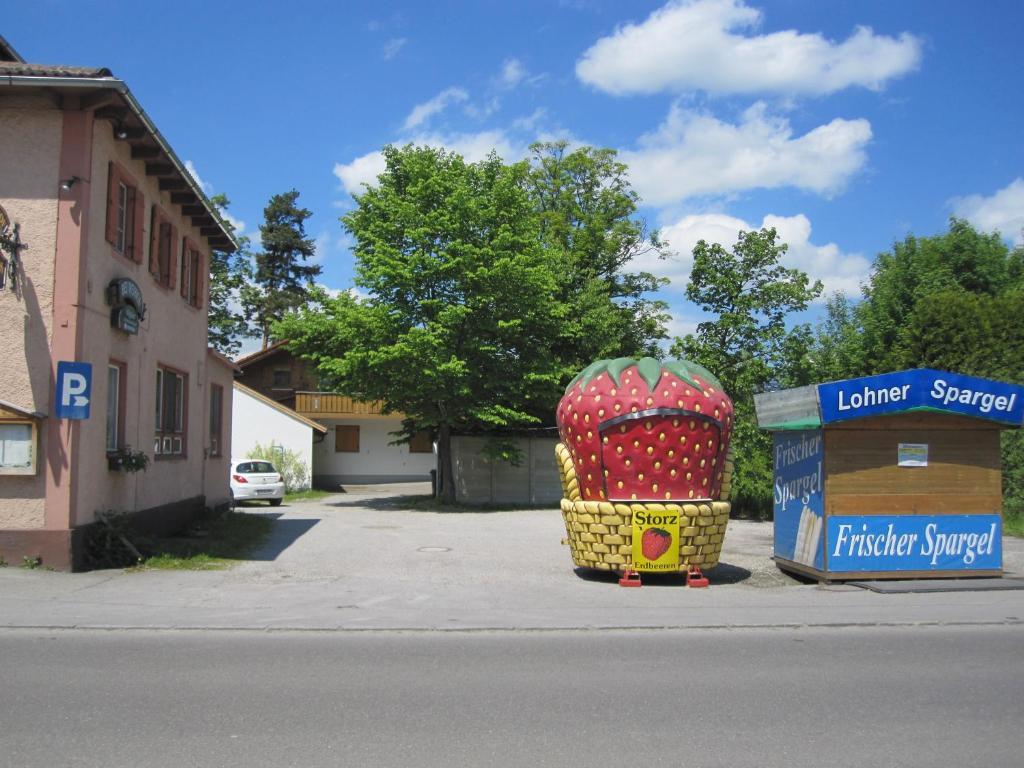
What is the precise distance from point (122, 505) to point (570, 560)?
6.71 m

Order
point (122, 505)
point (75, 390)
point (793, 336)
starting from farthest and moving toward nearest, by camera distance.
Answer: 1. point (793, 336)
2. point (122, 505)
3. point (75, 390)

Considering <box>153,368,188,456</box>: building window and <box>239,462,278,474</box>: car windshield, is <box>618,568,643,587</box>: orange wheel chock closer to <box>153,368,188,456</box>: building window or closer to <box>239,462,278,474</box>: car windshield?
<box>153,368,188,456</box>: building window

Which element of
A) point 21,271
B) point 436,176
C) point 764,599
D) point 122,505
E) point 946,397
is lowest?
point 764,599

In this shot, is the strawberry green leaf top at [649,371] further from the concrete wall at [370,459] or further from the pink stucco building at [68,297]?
the concrete wall at [370,459]

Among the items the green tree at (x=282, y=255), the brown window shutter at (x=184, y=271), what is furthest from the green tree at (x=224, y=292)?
the brown window shutter at (x=184, y=271)

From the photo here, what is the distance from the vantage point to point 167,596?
33.0 feet

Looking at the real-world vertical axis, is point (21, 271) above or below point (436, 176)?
below

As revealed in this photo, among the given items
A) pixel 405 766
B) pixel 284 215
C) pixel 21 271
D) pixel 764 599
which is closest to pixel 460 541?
pixel 764 599

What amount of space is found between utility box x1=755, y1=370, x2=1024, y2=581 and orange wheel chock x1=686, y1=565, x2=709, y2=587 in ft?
5.05

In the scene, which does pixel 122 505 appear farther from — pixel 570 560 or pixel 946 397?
pixel 946 397

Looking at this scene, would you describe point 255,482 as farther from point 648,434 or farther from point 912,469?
point 912,469

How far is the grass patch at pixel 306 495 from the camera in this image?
30.1 m

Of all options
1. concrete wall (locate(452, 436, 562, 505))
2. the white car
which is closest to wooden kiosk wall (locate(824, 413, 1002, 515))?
concrete wall (locate(452, 436, 562, 505))

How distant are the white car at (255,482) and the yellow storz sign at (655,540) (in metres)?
17.9
